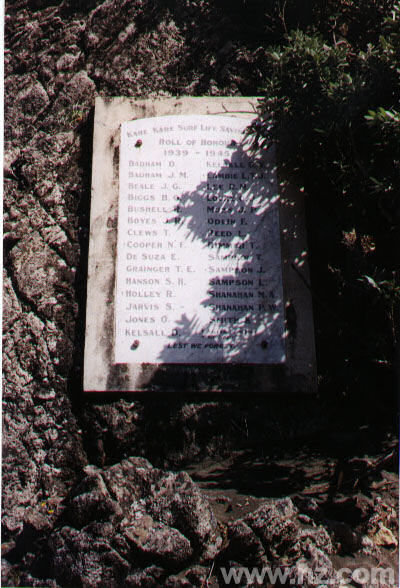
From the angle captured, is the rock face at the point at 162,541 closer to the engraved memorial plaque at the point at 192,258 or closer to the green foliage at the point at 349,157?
the engraved memorial plaque at the point at 192,258

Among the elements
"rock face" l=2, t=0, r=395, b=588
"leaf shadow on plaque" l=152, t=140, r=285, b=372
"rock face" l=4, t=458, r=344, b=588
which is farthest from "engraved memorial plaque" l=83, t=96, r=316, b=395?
"rock face" l=4, t=458, r=344, b=588

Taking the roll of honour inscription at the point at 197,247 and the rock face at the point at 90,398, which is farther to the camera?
the roll of honour inscription at the point at 197,247

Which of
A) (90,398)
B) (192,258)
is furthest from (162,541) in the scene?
(192,258)

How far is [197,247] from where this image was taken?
2.54 m

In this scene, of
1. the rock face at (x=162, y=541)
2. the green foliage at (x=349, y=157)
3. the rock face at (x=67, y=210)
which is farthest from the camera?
the rock face at (x=67, y=210)

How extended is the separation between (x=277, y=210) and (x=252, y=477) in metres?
1.43

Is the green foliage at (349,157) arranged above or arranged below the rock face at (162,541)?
above

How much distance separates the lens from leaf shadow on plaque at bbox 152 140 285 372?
2.43m

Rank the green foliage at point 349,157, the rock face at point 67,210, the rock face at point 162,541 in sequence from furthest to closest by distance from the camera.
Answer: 1. the rock face at point 67,210
2. the green foliage at point 349,157
3. the rock face at point 162,541

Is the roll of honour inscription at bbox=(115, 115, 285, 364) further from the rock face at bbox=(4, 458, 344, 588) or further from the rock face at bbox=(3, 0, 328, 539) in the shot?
the rock face at bbox=(4, 458, 344, 588)

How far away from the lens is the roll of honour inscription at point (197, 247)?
2.43m

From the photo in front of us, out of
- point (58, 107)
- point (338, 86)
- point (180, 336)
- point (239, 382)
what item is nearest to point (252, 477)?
point (239, 382)

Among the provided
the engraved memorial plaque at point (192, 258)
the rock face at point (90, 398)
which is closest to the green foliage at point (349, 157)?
the engraved memorial plaque at point (192, 258)

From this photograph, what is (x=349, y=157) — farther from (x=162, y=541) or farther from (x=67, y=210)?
(x=162, y=541)
